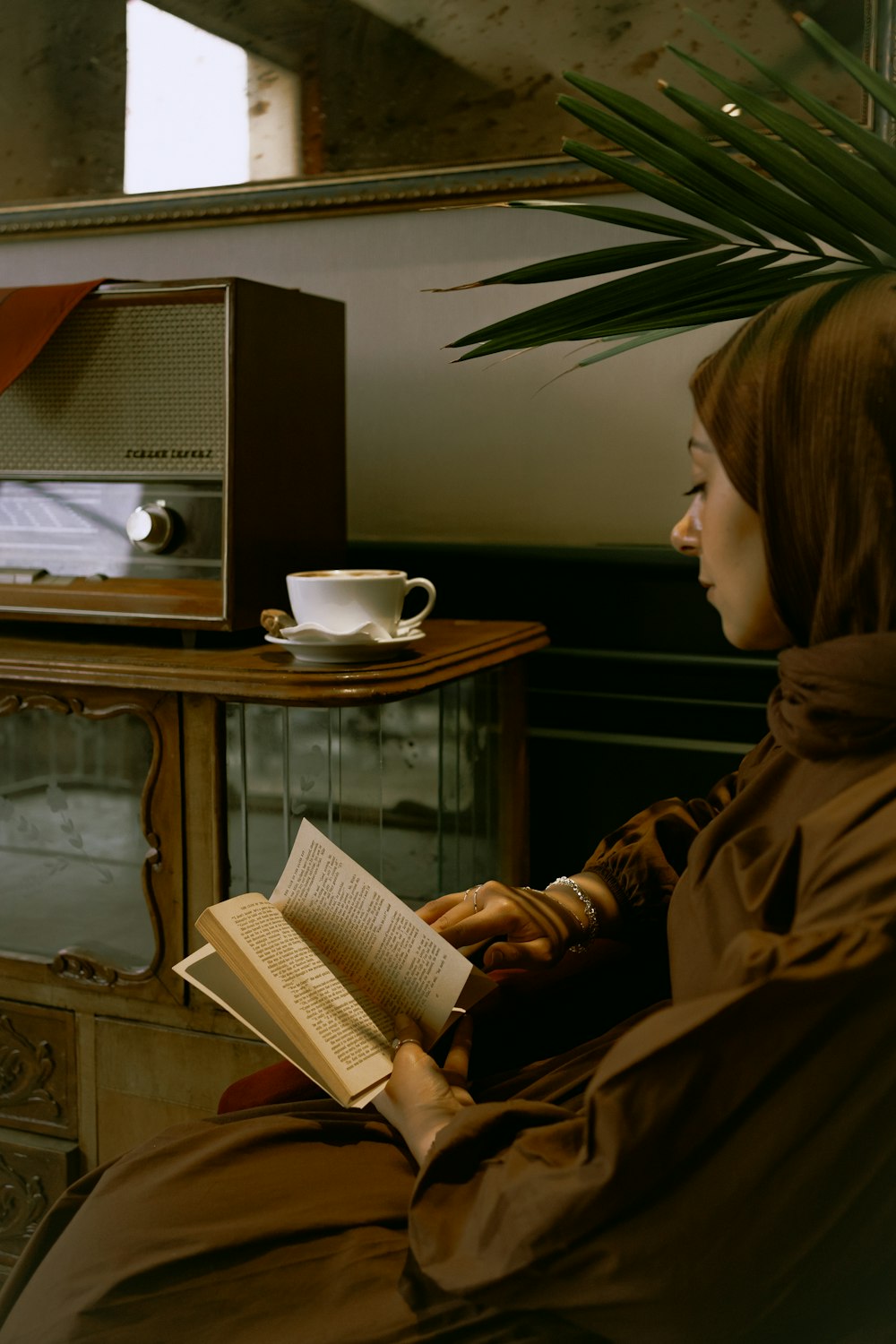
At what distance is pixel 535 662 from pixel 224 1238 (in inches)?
34.6

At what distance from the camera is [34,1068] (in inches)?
44.9

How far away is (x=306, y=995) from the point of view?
30.1 inches

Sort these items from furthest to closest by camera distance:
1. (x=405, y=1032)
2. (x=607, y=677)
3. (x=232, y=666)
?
(x=607, y=677) → (x=232, y=666) → (x=405, y=1032)

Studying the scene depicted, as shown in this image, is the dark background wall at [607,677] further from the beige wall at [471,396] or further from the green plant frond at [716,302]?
the green plant frond at [716,302]

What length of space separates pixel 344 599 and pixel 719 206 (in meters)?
0.44

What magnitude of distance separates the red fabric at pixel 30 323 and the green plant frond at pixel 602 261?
0.47 meters

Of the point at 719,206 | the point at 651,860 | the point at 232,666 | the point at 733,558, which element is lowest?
the point at 651,860

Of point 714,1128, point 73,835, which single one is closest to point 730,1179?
point 714,1128

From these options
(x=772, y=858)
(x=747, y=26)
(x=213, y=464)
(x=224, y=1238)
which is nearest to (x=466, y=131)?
(x=747, y=26)

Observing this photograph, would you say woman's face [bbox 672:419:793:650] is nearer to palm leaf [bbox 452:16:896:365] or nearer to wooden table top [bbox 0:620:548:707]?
palm leaf [bbox 452:16:896:365]

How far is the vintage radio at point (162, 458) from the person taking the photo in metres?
1.09

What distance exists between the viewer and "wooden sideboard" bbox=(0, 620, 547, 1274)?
40.9 inches

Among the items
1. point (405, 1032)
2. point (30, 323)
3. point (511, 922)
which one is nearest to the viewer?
point (405, 1032)

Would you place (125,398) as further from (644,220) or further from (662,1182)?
(662,1182)
